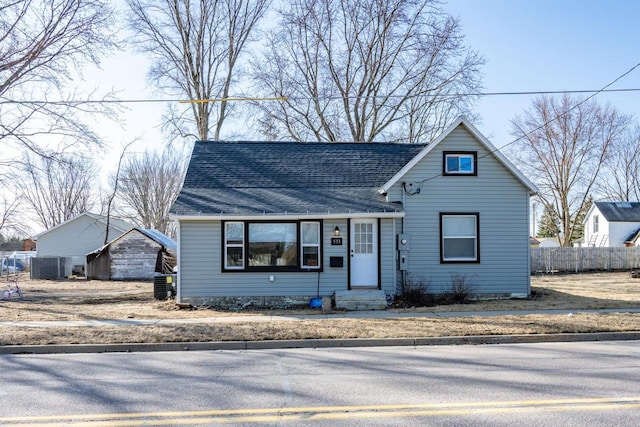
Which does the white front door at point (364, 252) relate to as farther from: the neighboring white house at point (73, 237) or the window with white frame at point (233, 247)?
the neighboring white house at point (73, 237)

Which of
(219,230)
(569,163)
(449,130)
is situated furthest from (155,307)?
(569,163)

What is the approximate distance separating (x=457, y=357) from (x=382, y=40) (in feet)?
86.0

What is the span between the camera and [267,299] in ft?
53.1

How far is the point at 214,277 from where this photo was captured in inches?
635

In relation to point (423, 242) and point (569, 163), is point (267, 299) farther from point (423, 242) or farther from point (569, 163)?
point (569, 163)

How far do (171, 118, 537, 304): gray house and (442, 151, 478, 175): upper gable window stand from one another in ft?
0.10

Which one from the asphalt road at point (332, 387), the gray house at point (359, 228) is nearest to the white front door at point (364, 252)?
the gray house at point (359, 228)

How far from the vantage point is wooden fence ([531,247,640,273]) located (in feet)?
112

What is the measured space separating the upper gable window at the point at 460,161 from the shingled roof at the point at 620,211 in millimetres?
38374

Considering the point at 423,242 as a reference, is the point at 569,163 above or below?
above

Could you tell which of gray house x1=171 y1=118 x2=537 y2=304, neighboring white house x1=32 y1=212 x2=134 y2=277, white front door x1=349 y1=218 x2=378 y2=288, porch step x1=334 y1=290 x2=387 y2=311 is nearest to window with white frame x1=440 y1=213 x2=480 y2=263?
gray house x1=171 y1=118 x2=537 y2=304

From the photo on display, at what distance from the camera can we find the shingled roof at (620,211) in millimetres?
49344

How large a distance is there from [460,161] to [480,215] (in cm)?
181

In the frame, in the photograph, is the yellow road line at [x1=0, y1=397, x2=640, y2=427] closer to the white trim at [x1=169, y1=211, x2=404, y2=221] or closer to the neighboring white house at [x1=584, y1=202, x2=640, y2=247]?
the white trim at [x1=169, y1=211, x2=404, y2=221]
